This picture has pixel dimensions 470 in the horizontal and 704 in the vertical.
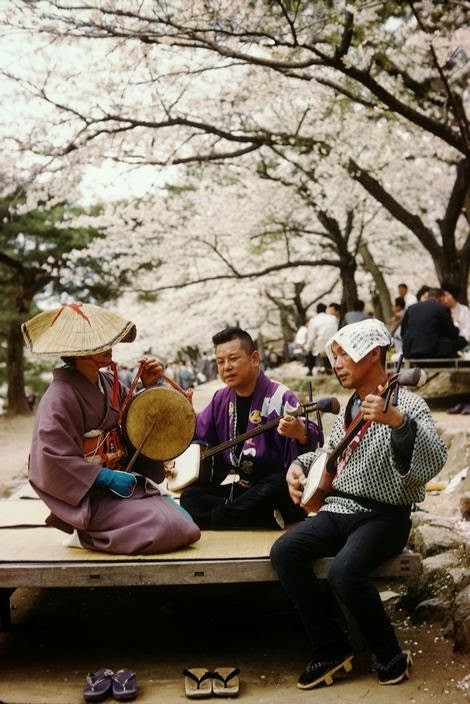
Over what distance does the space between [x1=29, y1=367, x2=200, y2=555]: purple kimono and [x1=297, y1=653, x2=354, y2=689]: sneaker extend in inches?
32.3

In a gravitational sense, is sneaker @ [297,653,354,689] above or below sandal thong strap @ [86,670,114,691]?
above

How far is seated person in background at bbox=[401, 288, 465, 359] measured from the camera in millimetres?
9555

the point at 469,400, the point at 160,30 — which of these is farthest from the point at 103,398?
the point at 469,400

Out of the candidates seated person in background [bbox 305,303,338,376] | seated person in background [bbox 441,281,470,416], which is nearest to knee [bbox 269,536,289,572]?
seated person in background [bbox 441,281,470,416]

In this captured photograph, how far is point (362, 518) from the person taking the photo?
3.54 metres

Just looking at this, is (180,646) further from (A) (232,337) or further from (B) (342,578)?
(A) (232,337)

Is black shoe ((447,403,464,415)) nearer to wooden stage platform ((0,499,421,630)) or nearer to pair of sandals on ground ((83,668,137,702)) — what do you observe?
wooden stage platform ((0,499,421,630))

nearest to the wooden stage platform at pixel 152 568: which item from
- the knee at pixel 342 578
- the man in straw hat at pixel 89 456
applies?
the man in straw hat at pixel 89 456

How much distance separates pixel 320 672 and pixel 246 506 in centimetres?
99

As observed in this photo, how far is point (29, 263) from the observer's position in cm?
1906

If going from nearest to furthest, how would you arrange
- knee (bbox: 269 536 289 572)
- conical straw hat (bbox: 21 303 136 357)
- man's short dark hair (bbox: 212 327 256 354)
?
knee (bbox: 269 536 289 572), conical straw hat (bbox: 21 303 136 357), man's short dark hair (bbox: 212 327 256 354)

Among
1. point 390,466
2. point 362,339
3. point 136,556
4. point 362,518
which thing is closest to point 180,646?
point 136,556

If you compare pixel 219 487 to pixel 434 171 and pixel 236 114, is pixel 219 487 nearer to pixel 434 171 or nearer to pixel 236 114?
pixel 236 114

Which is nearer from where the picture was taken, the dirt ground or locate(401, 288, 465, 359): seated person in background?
the dirt ground
